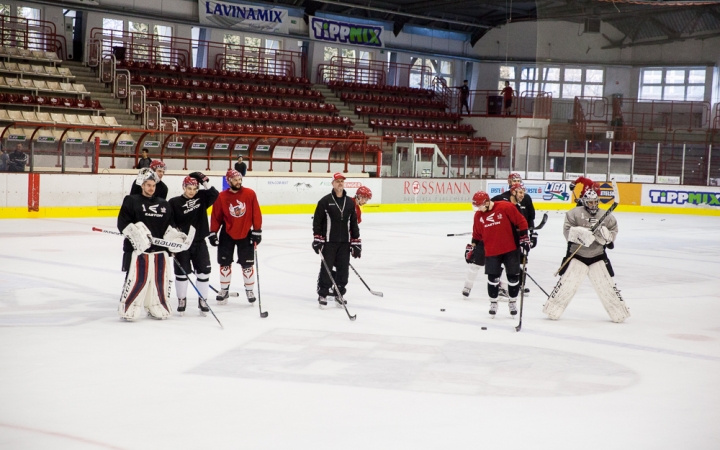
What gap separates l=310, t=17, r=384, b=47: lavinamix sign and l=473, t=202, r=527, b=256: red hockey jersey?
2547 centimetres

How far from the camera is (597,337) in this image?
23.0 ft

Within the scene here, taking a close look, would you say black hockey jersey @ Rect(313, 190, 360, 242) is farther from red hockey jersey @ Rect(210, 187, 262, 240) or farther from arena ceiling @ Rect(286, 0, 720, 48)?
arena ceiling @ Rect(286, 0, 720, 48)

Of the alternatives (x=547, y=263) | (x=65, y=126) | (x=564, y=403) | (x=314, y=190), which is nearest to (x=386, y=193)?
(x=314, y=190)

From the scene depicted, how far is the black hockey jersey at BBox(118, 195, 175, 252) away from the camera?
7.06 m

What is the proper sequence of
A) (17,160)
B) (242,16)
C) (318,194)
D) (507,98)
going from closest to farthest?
(17,160)
(318,194)
(242,16)
(507,98)

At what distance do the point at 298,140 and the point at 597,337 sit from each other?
50.9 feet

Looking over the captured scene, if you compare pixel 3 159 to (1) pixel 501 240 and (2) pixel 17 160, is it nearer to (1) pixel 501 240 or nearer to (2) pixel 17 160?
(2) pixel 17 160

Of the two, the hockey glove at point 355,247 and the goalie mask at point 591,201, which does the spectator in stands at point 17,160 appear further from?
the goalie mask at point 591,201

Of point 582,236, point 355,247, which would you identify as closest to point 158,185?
point 355,247

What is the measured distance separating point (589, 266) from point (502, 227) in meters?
0.90

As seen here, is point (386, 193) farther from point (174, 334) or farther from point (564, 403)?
point (564, 403)

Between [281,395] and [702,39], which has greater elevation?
[702,39]

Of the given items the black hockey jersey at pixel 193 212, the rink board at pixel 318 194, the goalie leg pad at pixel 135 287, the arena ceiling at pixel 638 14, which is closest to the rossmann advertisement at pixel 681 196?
the rink board at pixel 318 194

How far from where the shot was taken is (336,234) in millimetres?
8195
